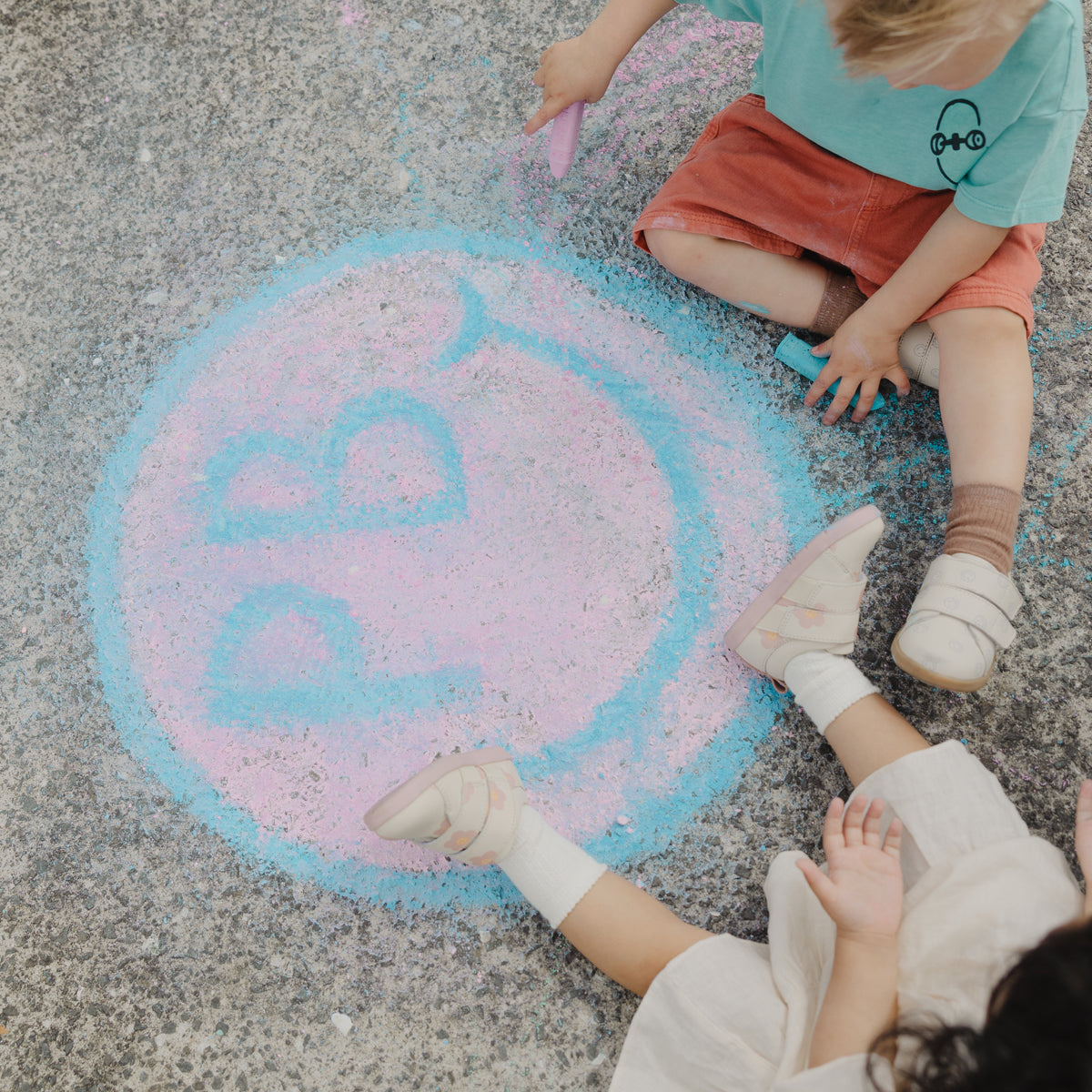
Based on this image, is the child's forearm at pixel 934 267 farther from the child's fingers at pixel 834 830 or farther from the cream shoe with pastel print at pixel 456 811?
the cream shoe with pastel print at pixel 456 811

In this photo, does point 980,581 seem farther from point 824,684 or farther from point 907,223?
point 907,223

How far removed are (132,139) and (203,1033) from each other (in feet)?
3.61

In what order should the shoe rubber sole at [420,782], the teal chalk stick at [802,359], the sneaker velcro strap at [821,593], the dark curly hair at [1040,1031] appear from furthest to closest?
the teal chalk stick at [802,359], the sneaker velcro strap at [821,593], the shoe rubber sole at [420,782], the dark curly hair at [1040,1031]

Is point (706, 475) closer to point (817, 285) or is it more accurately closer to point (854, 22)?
point (817, 285)

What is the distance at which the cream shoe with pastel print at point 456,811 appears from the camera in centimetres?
91

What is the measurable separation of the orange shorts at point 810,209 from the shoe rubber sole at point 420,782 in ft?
2.14

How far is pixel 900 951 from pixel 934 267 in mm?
702

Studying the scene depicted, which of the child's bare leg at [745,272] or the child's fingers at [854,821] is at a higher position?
the child's bare leg at [745,272]

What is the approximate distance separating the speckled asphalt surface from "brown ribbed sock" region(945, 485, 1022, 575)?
0.09 m

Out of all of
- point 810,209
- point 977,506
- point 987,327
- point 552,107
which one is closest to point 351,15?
point 552,107

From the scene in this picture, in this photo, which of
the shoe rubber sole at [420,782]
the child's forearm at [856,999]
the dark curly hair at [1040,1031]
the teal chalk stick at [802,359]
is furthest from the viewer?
the teal chalk stick at [802,359]

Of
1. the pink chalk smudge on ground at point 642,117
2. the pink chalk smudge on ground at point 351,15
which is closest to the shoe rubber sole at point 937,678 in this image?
the pink chalk smudge on ground at point 642,117

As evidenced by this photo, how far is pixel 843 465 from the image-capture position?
1.11m

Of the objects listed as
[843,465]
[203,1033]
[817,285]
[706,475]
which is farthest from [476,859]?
[817,285]
